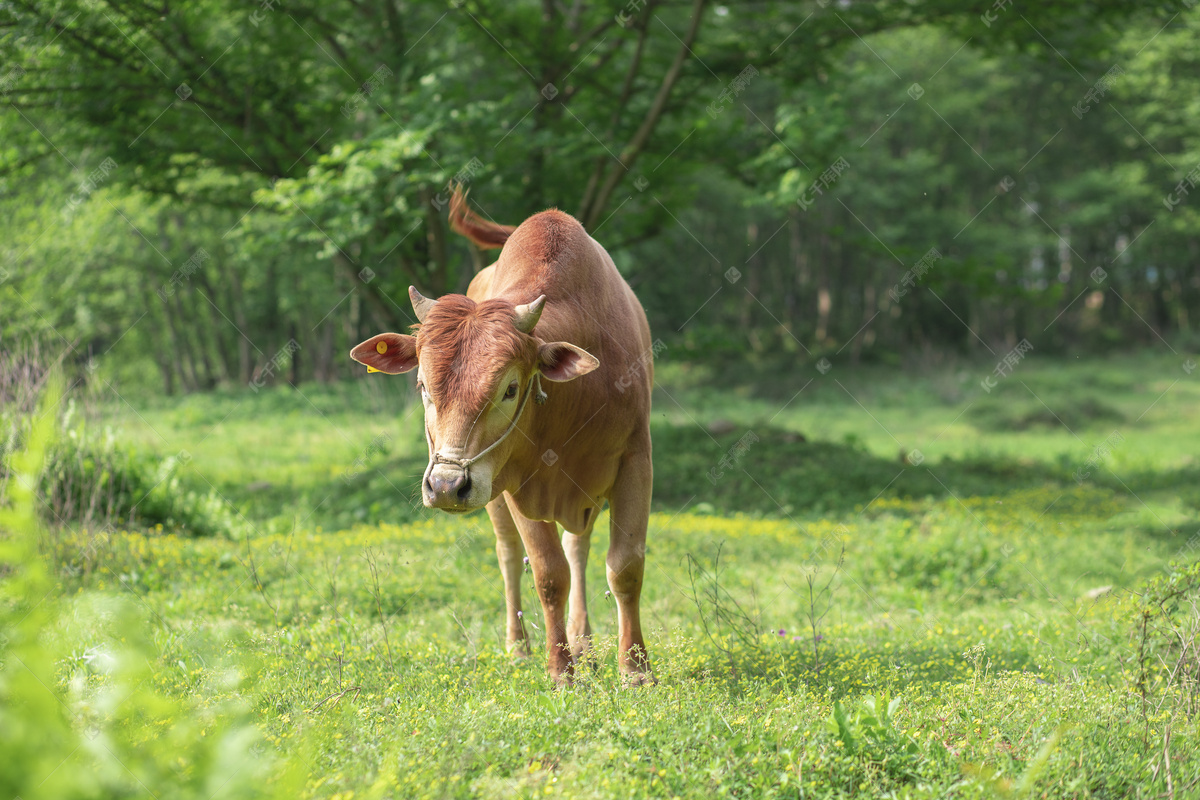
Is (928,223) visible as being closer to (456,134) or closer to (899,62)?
(899,62)

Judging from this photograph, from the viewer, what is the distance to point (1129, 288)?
134ft

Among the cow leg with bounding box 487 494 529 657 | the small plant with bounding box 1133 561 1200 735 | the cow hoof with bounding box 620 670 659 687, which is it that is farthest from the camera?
the cow leg with bounding box 487 494 529 657

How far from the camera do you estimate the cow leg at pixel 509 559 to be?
581 centimetres

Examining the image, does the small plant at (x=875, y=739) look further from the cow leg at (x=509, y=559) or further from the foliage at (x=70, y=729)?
the cow leg at (x=509, y=559)

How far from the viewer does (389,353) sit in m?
4.22

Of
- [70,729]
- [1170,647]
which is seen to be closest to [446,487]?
[70,729]

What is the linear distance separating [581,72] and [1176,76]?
2782 cm

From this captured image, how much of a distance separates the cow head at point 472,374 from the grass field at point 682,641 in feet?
3.37

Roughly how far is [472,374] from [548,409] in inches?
29.2

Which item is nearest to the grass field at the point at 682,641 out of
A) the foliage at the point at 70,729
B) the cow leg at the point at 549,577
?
the foliage at the point at 70,729

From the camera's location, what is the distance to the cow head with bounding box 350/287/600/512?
375cm

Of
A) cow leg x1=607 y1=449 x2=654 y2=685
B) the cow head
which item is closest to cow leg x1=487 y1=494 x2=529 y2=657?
cow leg x1=607 y1=449 x2=654 y2=685

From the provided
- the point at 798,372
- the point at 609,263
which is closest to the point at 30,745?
the point at 609,263

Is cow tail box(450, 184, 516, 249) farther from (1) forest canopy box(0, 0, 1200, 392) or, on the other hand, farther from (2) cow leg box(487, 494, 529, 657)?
(2) cow leg box(487, 494, 529, 657)
